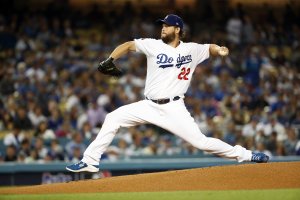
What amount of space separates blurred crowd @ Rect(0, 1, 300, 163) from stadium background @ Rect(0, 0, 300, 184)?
0.02 m

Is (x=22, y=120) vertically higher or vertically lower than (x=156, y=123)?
lower

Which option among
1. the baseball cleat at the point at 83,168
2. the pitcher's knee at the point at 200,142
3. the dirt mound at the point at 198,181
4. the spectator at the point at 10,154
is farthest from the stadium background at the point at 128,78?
the pitcher's knee at the point at 200,142

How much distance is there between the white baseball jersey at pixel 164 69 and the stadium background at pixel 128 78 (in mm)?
4878

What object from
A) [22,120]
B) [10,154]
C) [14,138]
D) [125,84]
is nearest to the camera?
[10,154]

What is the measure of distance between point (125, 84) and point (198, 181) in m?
7.86

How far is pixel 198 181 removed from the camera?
7.88 metres

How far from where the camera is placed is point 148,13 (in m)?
19.2

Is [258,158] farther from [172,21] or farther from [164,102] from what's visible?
[172,21]

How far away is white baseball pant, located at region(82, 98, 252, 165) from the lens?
7941 mm

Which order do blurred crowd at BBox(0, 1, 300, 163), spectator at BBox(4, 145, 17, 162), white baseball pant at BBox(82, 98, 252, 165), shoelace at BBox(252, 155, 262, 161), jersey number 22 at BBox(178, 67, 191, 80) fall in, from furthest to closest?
blurred crowd at BBox(0, 1, 300, 163)
spectator at BBox(4, 145, 17, 162)
shoelace at BBox(252, 155, 262, 161)
jersey number 22 at BBox(178, 67, 191, 80)
white baseball pant at BBox(82, 98, 252, 165)

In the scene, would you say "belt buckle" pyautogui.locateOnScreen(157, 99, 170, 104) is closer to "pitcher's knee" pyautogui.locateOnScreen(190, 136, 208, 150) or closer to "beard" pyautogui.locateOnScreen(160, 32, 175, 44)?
"pitcher's knee" pyautogui.locateOnScreen(190, 136, 208, 150)

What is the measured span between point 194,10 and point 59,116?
21.9 feet

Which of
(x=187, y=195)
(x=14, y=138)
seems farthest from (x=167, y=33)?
(x=14, y=138)

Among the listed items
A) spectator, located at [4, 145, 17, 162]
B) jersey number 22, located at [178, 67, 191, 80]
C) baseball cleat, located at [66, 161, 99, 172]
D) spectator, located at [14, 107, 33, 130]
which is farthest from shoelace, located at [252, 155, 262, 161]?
spectator, located at [14, 107, 33, 130]
